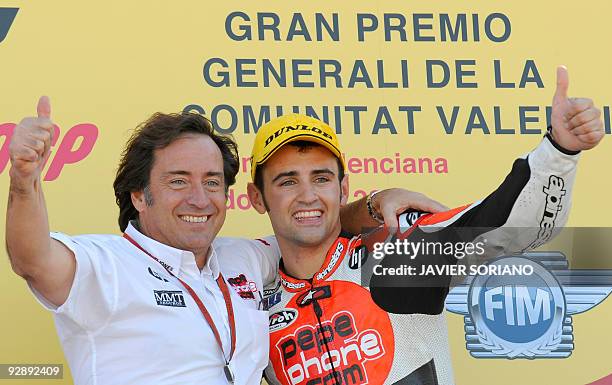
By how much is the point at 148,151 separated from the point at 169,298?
1.43 ft

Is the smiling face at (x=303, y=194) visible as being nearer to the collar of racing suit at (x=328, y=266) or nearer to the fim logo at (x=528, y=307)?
the collar of racing suit at (x=328, y=266)

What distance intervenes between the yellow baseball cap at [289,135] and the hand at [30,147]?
2.52 feet

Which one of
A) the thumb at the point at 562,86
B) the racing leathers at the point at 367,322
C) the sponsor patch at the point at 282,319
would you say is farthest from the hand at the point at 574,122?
the sponsor patch at the point at 282,319

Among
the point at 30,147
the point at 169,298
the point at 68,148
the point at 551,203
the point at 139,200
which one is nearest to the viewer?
the point at 30,147

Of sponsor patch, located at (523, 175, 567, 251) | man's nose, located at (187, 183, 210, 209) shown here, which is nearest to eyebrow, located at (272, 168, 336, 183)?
man's nose, located at (187, 183, 210, 209)

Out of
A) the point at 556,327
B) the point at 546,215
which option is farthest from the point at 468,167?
the point at 546,215

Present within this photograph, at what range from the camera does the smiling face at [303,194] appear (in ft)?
7.64

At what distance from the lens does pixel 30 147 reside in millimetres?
1633

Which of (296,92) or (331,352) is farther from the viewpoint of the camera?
(296,92)

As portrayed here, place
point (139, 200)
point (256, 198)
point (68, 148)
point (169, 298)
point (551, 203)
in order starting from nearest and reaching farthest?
point (551, 203)
point (169, 298)
point (139, 200)
point (256, 198)
point (68, 148)

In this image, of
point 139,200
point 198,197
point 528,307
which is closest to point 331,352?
point 198,197

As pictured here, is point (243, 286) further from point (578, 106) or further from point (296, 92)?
point (578, 106)

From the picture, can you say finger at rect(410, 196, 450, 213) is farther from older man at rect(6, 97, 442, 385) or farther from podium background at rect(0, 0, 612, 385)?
podium background at rect(0, 0, 612, 385)

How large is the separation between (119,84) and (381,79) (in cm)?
81
